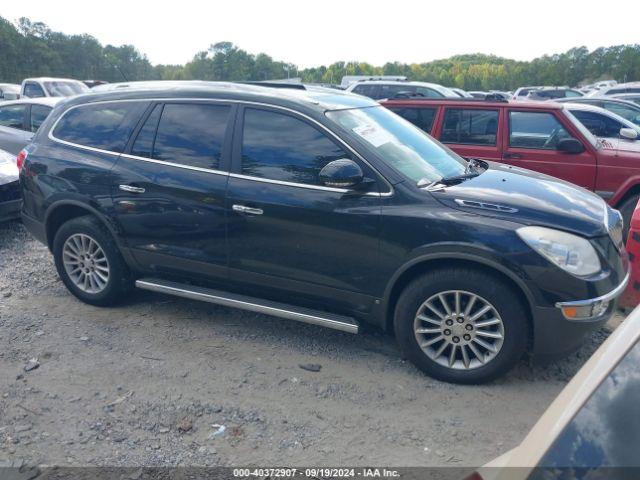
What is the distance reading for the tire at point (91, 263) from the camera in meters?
4.81

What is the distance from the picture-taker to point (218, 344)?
14.2 ft

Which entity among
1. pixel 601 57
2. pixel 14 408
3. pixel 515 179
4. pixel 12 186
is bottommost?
pixel 14 408

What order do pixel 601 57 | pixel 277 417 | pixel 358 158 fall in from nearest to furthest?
pixel 277 417, pixel 358 158, pixel 601 57

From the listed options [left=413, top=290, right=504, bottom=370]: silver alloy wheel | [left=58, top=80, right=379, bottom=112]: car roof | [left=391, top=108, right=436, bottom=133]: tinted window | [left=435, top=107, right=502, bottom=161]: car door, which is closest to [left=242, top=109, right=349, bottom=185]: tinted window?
[left=58, top=80, right=379, bottom=112]: car roof

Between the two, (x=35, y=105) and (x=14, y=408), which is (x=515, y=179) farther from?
(x=35, y=105)

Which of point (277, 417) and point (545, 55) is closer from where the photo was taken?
point (277, 417)

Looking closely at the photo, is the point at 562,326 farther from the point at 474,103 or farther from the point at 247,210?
the point at 474,103

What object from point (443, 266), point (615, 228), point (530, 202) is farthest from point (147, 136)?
point (615, 228)

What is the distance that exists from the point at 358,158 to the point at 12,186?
Answer: 4957mm

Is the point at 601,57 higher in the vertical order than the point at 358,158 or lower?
higher

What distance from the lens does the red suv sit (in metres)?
6.66

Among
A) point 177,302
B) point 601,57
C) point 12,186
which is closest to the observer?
point 177,302

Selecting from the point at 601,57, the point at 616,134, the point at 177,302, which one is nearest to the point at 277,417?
the point at 177,302

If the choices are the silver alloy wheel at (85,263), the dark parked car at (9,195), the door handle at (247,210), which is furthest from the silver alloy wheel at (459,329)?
the dark parked car at (9,195)
